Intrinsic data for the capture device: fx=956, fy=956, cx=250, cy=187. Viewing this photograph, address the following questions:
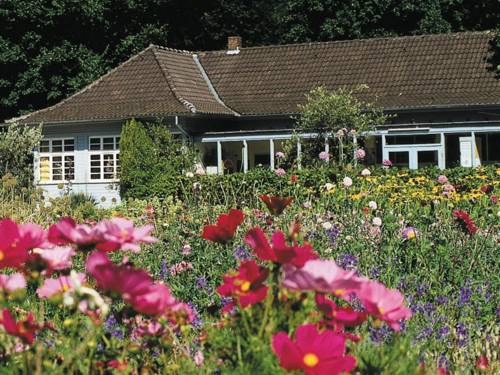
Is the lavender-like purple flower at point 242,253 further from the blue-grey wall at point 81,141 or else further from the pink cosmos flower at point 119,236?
the blue-grey wall at point 81,141

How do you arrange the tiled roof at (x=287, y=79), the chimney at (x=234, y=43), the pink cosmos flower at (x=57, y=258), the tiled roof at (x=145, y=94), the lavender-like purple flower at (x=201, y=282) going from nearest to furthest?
the pink cosmos flower at (x=57, y=258) < the lavender-like purple flower at (x=201, y=282) < the tiled roof at (x=145, y=94) < the tiled roof at (x=287, y=79) < the chimney at (x=234, y=43)

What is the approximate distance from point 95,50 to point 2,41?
3.90m

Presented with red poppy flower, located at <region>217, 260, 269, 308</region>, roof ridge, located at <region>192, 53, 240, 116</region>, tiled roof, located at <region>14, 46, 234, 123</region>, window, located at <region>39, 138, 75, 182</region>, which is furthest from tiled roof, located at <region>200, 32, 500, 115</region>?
red poppy flower, located at <region>217, 260, 269, 308</region>

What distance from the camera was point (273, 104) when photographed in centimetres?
3209

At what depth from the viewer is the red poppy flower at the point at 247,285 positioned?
96.7 inches

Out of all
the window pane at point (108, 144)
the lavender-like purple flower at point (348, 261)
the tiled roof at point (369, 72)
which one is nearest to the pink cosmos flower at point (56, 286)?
the lavender-like purple flower at point (348, 261)

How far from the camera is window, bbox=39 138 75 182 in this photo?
106 feet

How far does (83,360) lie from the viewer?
2762 millimetres

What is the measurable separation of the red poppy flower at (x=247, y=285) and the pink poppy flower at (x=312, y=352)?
0.90 ft

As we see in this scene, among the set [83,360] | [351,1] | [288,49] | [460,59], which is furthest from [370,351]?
[351,1]

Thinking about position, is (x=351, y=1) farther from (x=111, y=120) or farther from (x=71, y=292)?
(x=71, y=292)

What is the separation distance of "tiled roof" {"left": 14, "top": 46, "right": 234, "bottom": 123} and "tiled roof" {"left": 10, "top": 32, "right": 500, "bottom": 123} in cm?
3

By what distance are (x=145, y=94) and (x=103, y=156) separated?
2498 millimetres

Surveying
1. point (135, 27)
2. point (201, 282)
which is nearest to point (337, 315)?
point (201, 282)
